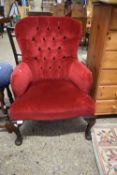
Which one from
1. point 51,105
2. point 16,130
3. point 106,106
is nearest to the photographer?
point 51,105

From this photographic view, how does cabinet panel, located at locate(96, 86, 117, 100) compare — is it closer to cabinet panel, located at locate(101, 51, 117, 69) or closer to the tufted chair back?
cabinet panel, located at locate(101, 51, 117, 69)

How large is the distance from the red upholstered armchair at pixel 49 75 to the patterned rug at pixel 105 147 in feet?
0.38

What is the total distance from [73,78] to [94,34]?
0.46 m

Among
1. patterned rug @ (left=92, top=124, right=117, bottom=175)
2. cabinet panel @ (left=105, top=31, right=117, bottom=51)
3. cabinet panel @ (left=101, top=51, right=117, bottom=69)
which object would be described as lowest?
patterned rug @ (left=92, top=124, right=117, bottom=175)

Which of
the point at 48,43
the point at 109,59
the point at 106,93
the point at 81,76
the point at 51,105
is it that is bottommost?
the point at 106,93

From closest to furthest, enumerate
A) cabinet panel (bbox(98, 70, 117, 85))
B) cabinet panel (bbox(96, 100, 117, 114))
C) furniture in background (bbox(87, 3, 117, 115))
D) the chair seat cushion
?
the chair seat cushion → furniture in background (bbox(87, 3, 117, 115)) → cabinet panel (bbox(98, 70, 117, 85)) → cabinet panel (bbox(96, 100, 117, 114))

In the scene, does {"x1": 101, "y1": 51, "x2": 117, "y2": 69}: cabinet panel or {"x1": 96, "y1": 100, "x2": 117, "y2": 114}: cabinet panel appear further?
{"x1": 96, "y1": 100, "x2": 117, "y2": 114}: cabinet panel

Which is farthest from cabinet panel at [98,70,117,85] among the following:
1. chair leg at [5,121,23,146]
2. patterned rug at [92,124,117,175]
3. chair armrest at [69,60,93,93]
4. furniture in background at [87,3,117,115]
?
chair leg at [5,121,23,146]

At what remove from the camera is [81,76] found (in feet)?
5.43

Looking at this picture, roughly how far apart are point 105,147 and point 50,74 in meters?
0.83

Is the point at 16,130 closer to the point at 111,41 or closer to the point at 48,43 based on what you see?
the point at 48,43

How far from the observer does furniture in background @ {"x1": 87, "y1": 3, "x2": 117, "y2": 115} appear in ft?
5.03

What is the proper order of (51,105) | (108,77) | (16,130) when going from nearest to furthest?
(51,105), (16,130), (108,77)

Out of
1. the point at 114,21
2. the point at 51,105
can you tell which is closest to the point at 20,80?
the point at 51,105
